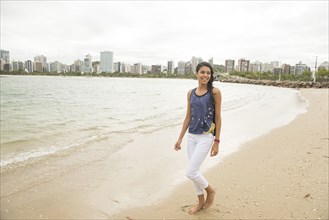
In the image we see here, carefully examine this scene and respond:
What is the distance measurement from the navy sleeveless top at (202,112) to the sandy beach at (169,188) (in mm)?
1368

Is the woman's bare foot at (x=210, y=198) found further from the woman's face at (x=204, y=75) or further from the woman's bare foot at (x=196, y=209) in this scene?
the woman's face at (x=204, y=75)

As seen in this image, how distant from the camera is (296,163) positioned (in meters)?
6.54

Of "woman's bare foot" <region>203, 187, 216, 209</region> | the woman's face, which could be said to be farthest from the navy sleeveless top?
"woman's bare foot" <region>203, 187, 216, 209</region>

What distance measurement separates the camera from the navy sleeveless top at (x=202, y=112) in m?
3.72

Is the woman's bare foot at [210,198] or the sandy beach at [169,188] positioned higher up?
the woman's bare foot at [210,198]

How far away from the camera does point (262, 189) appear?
16.6ft

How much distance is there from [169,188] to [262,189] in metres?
1.71

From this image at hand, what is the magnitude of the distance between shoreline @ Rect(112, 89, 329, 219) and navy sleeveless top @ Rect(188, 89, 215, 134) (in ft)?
4.49

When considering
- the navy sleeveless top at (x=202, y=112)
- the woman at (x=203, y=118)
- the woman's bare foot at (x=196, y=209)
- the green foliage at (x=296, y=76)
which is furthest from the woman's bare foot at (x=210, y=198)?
the green foliage at (x=296, y=76)

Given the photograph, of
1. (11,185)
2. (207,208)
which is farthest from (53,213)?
(207,208)

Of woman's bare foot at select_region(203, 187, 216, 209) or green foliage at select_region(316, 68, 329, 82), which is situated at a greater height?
green foliage at select_region(316, 68, 329, 82)

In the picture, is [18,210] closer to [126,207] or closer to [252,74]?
[126,207]

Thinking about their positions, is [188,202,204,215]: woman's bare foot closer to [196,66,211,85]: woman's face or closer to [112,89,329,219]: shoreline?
[112,89,329,219]: shoreline

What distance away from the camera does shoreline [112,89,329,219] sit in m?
4.21
